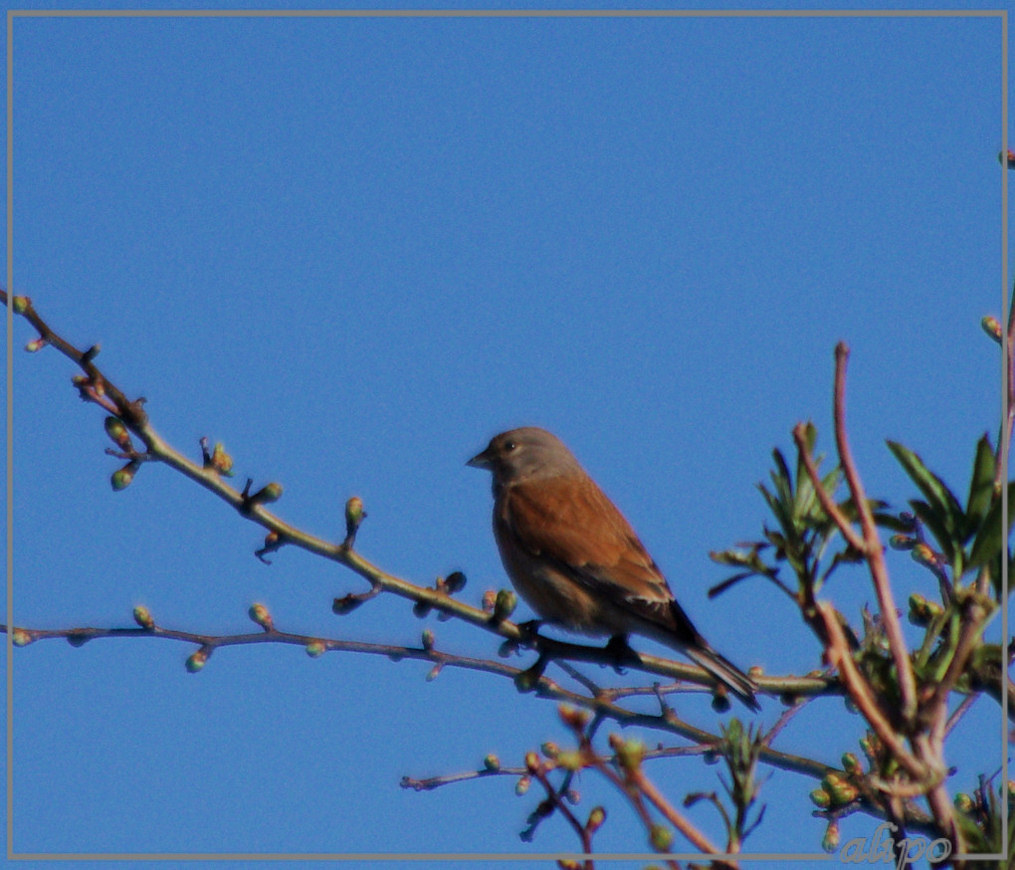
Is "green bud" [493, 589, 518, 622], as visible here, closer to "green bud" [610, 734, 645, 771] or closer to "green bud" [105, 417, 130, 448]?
"green bud" [105, 417, 130, 448]

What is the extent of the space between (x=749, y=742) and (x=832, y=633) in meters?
0.29

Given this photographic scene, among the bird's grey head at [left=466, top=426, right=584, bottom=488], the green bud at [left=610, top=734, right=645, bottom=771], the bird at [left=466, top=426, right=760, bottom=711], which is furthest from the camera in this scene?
the bird's grey head at [left=466, top=426, right=584, bottom=488]

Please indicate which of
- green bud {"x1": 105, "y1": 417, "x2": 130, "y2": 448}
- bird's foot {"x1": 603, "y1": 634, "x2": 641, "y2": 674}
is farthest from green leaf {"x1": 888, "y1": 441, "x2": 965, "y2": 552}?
green bud {"x1": 105, "y1": 417, "x2": 130, "y2": 448}

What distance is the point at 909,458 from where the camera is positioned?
2.47 metres

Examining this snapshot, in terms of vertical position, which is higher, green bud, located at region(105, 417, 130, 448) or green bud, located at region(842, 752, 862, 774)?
green bud, located at region(105, 417, 130, 448)

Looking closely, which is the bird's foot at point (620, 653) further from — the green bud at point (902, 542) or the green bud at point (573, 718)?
the green bud at point (573, 718)

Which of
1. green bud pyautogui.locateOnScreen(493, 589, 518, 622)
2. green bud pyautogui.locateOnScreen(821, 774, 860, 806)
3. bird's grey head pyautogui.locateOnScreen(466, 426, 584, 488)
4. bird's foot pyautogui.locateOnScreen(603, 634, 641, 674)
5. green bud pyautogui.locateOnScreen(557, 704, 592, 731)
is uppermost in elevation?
bird's grey head pyautogui.locateOnScreen(466, 426, 584, 488)

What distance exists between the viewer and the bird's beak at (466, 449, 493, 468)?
7613 millimetres

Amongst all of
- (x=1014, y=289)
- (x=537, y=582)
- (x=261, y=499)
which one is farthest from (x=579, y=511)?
(x=1014, y=289)

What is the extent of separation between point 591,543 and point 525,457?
1.23 metres

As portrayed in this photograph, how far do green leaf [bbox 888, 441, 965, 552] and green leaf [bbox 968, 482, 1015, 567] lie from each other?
0.04 m

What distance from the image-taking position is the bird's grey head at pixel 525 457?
739 cm

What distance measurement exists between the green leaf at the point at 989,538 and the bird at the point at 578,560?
2.65 m

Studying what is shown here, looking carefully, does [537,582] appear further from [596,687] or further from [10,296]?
[10,296]
